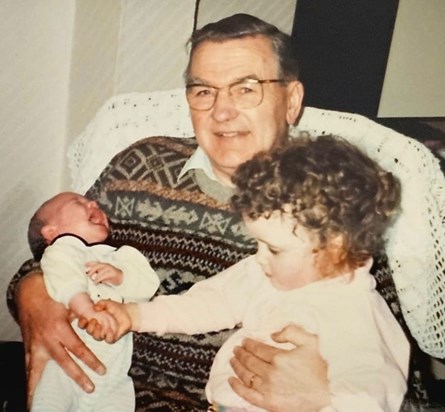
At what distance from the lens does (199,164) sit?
3.30ft

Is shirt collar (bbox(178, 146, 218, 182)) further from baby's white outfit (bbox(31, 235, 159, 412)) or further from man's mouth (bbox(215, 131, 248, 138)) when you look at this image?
baby's white outfit (bbox(31, 235, 159, 412))

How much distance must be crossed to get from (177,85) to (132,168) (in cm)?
18

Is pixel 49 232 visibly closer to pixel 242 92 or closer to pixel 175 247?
pixel 175 247

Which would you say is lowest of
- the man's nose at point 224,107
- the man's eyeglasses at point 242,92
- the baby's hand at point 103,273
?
the baby's hand at point 103,273

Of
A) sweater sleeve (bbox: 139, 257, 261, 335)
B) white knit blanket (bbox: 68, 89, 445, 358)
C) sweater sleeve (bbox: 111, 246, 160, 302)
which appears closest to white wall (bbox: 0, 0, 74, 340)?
sweater sleeve (bbox: 111, 246, 160, 302)

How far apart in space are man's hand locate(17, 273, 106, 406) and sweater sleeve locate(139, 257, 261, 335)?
11 centimetres

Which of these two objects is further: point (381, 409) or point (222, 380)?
point (222, 380)

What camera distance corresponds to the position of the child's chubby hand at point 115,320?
798 mm

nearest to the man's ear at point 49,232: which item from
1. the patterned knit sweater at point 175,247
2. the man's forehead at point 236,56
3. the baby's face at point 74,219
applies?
the baby's face at point 74,219

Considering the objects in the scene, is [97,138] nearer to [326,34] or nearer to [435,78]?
[326,34]

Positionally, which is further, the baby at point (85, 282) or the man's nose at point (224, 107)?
the man's nose at point (224, 107)

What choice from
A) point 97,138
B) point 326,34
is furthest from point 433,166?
point 97,138

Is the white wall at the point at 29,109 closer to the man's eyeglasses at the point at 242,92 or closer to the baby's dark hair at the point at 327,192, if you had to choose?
the man's eyeglasses at the point at 242,92

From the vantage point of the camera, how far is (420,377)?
0.90 meters
